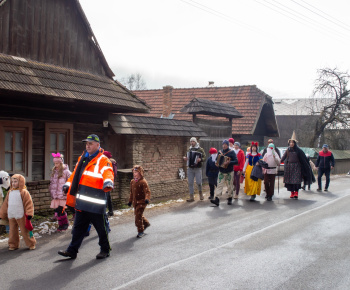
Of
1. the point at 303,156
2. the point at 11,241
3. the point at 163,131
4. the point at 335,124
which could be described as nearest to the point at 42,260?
the point at 11,241

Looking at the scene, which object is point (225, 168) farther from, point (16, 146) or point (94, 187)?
point (94, 187)

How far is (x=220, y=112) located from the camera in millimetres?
18203

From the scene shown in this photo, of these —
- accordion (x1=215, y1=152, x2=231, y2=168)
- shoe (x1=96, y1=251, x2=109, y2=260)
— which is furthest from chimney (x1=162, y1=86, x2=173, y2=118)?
shoe (x1=96, y1=251, x2=109, y2=260)

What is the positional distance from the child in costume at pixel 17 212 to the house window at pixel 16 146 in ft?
10.3

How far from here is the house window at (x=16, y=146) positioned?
9961 millimetres

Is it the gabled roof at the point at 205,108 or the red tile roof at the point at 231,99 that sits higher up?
the red tile roof at the point at 231,99

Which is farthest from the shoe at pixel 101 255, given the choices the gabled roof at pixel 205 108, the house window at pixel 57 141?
the gabled roof at pixel 205 108

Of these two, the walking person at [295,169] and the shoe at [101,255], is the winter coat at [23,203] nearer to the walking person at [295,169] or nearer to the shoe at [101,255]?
the shoe at [101,255]

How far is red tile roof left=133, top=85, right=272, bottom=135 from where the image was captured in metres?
24.0

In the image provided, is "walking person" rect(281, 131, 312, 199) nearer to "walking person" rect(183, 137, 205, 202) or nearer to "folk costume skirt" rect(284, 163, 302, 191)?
"folk costume skirt" rect(284, 163, 302, 191)

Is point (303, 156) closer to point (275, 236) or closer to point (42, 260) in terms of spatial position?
point (275, 236)

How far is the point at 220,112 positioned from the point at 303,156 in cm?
546

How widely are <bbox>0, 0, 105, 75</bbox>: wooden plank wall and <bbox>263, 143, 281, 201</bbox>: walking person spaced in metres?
5.89

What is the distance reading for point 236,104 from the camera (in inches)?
1020
